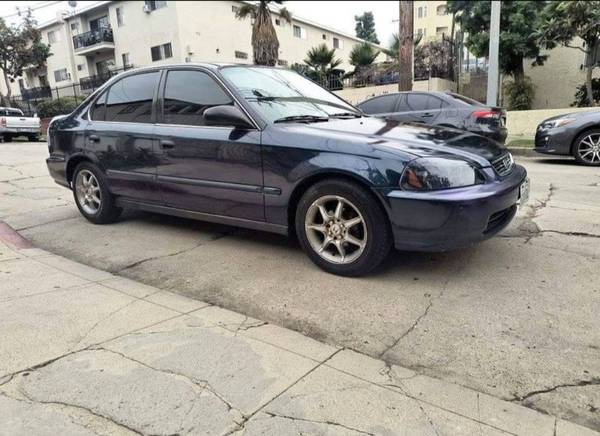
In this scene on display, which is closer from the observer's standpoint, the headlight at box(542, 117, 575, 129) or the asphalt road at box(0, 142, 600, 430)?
the asphalt road at box(0, 142, 600, 430)

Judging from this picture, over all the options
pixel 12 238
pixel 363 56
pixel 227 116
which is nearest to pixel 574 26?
pixel 363 56

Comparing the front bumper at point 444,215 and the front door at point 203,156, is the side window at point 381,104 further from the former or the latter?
the front bumper at point 444,215

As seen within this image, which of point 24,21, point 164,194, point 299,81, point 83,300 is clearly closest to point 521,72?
point 299,81

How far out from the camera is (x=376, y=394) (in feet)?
7.95

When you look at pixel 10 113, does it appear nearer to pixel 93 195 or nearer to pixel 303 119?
pixel 93 195

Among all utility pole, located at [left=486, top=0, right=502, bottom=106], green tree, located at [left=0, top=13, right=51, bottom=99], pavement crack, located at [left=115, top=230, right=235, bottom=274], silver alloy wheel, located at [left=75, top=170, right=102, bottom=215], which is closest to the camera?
pavement crack, located at [left=115, top=230, right=235, bottom=274]

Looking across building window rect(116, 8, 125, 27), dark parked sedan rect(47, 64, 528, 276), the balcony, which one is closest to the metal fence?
the balcony

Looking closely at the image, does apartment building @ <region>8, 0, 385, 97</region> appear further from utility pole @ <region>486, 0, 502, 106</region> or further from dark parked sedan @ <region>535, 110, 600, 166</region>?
dark parked sedan @ <region>535, 110, 600, 166</region>

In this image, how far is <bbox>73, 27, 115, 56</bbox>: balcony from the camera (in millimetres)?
32375

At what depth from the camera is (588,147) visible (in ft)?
27.8

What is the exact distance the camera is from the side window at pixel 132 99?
16.1ft

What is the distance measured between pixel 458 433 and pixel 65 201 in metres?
6.57

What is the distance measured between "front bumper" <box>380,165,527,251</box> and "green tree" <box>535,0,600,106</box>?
12.1m

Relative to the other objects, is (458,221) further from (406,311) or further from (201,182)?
(201,182)
